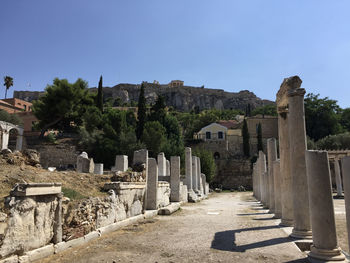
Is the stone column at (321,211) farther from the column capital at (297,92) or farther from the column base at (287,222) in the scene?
the column base at (287,222)

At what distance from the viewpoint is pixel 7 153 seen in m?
7.69

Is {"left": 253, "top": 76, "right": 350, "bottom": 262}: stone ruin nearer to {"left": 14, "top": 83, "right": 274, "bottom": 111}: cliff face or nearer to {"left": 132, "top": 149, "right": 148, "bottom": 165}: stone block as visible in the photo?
{"left": 132, "top": 149, "right": 148, "bottom": 165}: stone block

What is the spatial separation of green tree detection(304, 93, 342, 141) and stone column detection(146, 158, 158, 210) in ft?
163

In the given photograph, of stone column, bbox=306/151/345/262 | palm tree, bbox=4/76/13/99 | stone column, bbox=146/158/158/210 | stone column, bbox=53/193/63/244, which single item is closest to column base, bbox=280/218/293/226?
stone column, bbox=306/151/345/262

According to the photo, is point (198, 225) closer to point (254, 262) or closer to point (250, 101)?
point (254, 262)

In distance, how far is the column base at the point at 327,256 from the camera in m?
4.84

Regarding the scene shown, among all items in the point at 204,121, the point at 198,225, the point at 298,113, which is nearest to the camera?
the point at 298,113

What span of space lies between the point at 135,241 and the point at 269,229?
13.2ft

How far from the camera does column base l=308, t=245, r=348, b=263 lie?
484cm

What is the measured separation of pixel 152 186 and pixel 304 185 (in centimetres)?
666

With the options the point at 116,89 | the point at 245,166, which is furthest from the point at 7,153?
the point at 116,89

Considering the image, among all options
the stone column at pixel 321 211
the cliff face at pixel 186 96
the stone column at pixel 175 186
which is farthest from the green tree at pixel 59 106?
the cliff face at pixel 186 96

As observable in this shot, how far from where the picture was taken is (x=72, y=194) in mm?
7031

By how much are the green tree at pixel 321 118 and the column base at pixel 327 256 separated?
5404 centimetres
